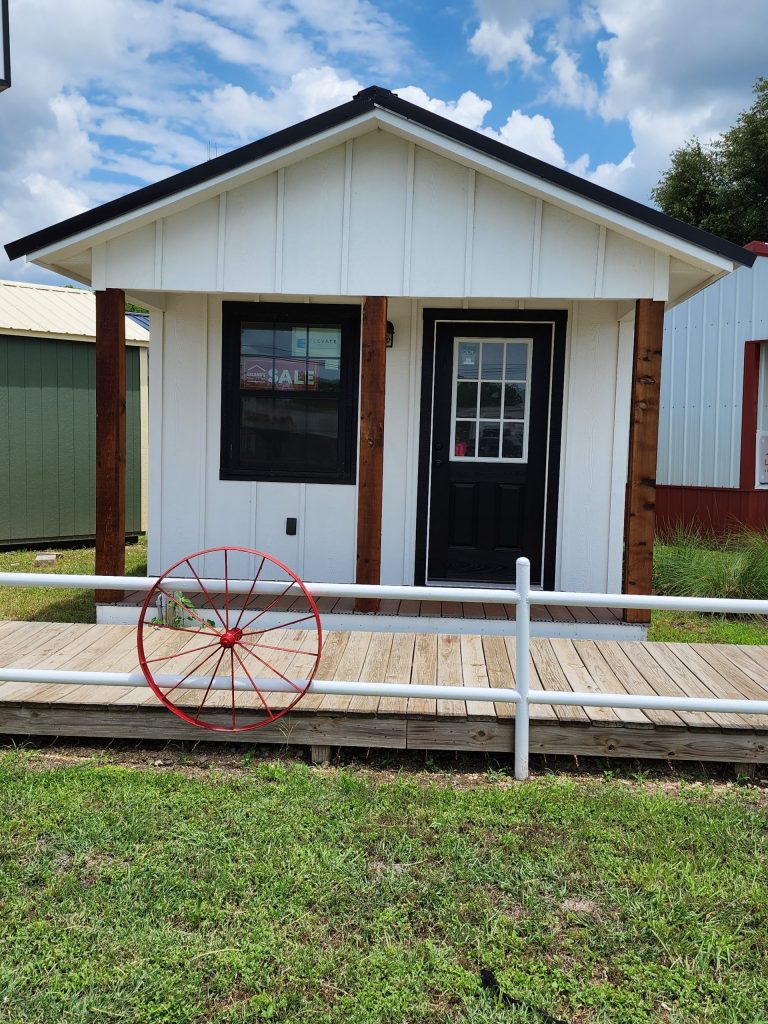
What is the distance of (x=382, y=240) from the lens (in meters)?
5.79

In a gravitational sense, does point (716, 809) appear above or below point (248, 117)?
below

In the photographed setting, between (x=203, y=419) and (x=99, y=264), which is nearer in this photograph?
(x=99, y=264)

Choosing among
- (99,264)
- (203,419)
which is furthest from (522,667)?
(99,264)

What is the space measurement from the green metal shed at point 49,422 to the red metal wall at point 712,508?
664 cm

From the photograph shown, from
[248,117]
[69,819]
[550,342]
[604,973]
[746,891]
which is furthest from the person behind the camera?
[248,117]

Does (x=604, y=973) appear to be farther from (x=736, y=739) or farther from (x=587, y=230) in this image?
(x=587, y=230)

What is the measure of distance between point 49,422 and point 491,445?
5.60m

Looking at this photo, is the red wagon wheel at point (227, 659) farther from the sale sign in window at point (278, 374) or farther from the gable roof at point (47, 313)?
the gable roof at point (47, 313)

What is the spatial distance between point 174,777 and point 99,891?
3.13 ft

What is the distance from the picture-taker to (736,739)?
400 cm

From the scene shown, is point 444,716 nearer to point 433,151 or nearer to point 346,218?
point 346,218

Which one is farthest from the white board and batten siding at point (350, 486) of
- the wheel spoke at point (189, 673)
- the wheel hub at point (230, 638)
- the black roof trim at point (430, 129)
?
→ the wheel hub at point (230, 638)

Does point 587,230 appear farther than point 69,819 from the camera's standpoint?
Yes

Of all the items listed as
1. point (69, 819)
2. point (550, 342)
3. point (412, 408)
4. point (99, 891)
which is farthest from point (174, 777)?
point (550, 342)
